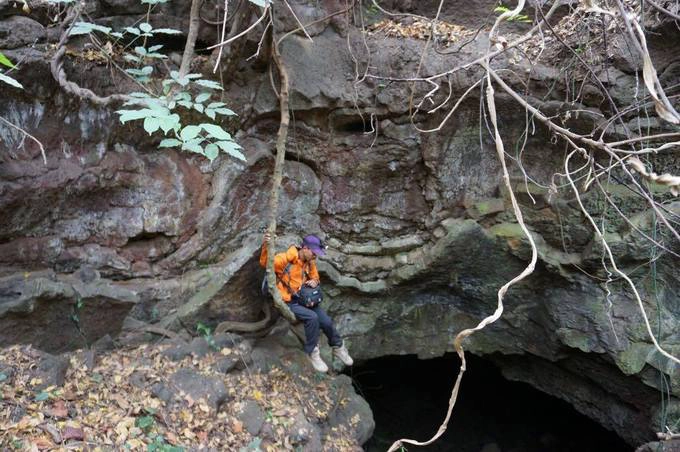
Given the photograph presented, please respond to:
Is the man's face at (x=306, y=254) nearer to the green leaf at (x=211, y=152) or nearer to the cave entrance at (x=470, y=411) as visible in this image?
the green leaf at (x=211, y=152)

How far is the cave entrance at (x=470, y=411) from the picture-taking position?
274 inches

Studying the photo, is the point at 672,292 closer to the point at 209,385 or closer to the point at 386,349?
the point at 386,349

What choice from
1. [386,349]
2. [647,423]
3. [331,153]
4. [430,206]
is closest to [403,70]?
[331,153]

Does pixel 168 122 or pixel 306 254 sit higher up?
pixel 168 122

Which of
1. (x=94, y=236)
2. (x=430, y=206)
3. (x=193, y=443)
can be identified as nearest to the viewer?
(x=193, y=443)

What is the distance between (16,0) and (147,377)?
306 centimetres

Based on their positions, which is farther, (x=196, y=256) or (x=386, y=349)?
(x=386, y=349)

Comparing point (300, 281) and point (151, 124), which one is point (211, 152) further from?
point (300, 281)

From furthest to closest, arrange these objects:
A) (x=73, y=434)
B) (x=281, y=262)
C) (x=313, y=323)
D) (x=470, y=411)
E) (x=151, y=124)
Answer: (x=470, y=411) → (x=313, y=323) → (x=281, y=262) → (x=73, y=434) → (x=151, y=124)

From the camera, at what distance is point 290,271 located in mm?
4605

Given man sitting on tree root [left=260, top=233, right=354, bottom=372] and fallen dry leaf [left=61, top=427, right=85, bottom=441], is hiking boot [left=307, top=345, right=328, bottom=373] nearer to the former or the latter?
man sitting on tree root [left=260, top=233, right=354, bottom=372]

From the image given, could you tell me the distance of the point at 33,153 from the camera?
412 centimetres

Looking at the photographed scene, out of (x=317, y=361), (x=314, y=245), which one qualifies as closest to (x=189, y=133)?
(x=314, y=245)

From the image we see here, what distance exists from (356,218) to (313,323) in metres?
1.63
